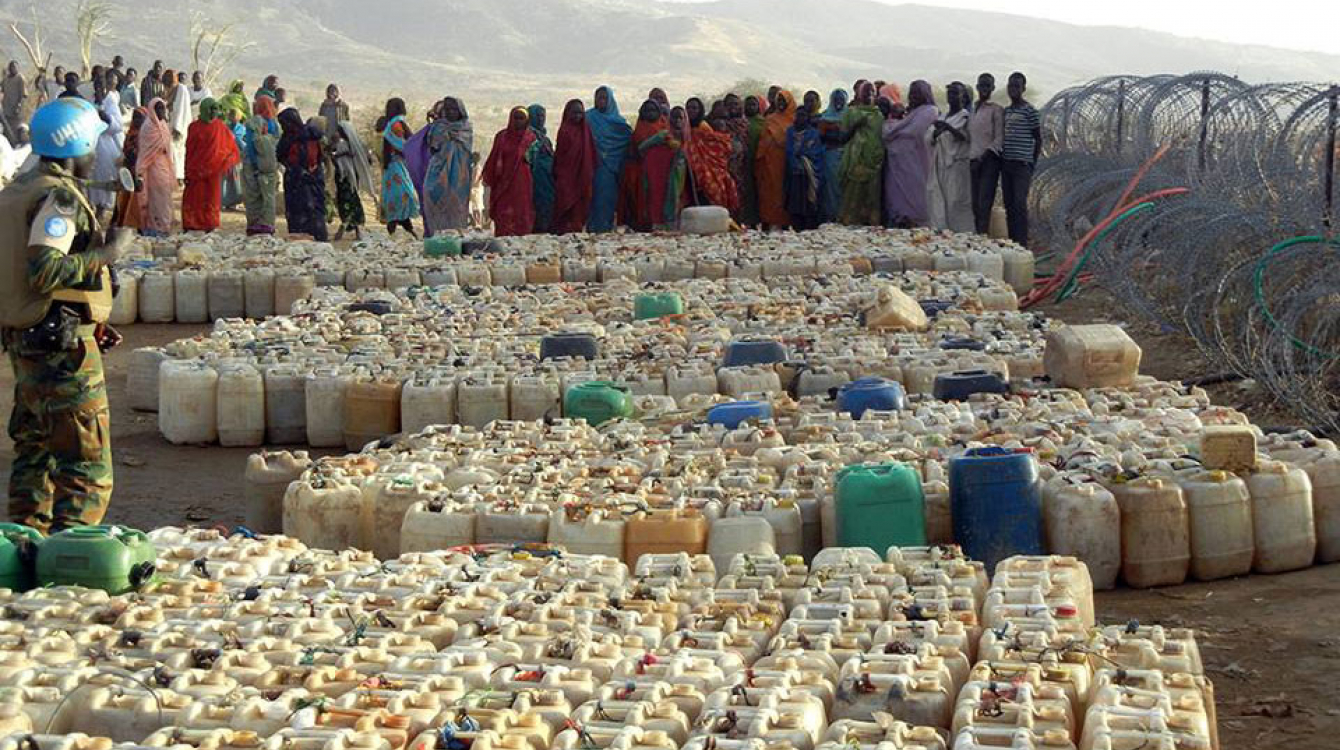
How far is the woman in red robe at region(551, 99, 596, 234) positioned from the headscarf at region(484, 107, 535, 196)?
0.37 m

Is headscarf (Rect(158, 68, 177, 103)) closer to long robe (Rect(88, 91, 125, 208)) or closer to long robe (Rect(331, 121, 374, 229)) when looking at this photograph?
long robe (Rect(88, 91, 125, 208))

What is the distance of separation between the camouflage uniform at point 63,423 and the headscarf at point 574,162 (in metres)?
12.0

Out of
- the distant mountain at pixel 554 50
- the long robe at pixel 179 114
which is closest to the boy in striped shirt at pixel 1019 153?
the long robe at pixel 179 114

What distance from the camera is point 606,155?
63.9ft

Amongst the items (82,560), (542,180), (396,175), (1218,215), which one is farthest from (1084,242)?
(82,560)

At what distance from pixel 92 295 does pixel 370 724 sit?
3.67 metres

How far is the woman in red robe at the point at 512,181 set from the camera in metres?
19.2

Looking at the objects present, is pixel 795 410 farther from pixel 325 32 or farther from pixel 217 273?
pixel 325 32

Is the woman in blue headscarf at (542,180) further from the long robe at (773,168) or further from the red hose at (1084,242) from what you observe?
the red hose at (1084,242)

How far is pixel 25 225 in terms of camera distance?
7.39 meters

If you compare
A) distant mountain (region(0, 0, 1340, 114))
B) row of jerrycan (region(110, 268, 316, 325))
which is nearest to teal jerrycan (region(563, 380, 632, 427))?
row of jerrycan (region(110, 268, 316, 325))

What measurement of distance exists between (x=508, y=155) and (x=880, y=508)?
12755 millimetres

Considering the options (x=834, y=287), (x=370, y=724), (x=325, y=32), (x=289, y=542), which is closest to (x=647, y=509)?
(x=289, y=542)

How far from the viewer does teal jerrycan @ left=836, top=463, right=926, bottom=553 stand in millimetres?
7082
